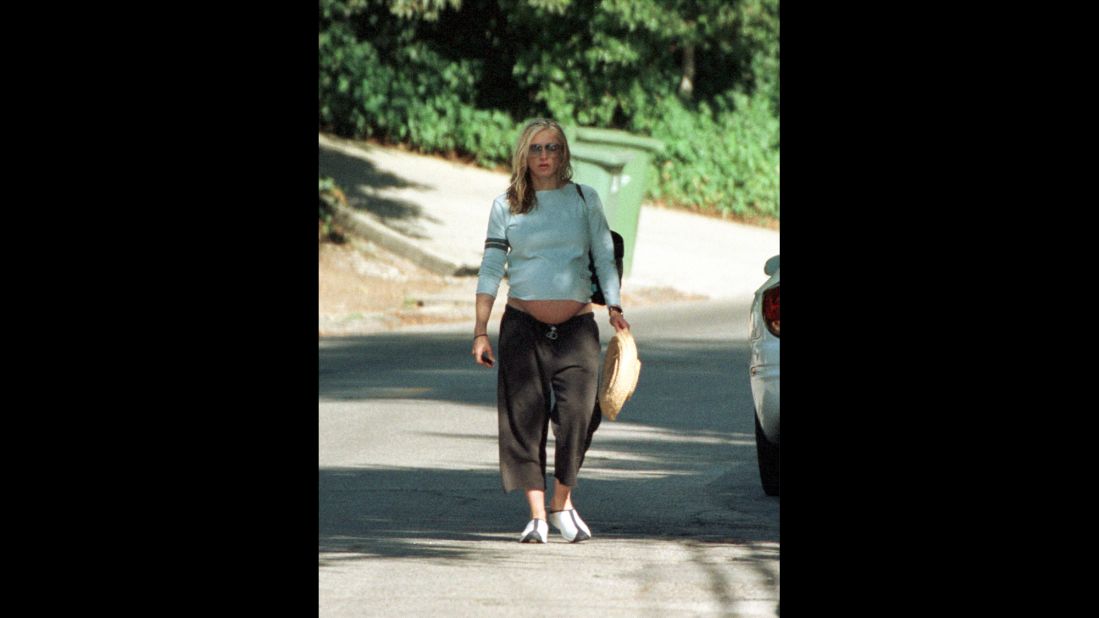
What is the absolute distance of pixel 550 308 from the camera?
8148 mm

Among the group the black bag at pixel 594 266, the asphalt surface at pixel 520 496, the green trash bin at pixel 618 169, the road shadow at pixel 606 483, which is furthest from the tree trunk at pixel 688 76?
the black bag at pixel 594 266

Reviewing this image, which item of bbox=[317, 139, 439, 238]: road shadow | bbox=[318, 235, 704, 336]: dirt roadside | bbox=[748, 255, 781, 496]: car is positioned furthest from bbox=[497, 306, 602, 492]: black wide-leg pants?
bbox=[317, 139, 439, 238]: road shadow

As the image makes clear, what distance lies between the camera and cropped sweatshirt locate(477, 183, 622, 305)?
8094 mm

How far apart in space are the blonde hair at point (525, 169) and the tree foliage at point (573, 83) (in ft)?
75.4

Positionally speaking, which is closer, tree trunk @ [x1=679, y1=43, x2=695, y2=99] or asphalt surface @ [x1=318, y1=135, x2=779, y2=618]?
asphalt surface @ [x1=318, y1=135, x2=779, y2=618]

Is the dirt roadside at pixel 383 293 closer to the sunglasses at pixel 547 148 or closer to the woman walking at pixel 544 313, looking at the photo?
the woman walking at pixel 544 313

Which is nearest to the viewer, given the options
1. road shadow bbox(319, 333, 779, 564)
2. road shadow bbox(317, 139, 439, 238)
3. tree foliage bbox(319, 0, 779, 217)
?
road shadow bbox(319, 333, 779, 564)

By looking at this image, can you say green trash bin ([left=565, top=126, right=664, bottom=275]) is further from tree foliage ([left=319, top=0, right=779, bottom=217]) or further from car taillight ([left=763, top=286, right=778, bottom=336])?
car taillight ([left=763, top=286, right=778, bottom=336])

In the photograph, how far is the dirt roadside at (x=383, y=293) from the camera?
19.9m
